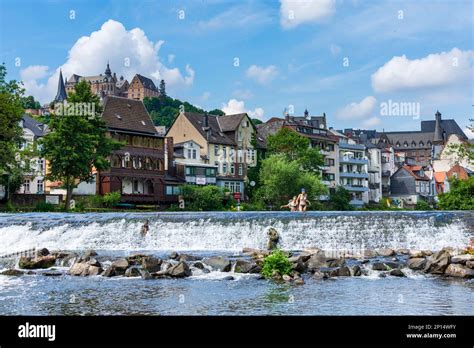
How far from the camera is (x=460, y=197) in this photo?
56.8m

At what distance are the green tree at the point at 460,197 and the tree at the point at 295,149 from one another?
2885 centimetres

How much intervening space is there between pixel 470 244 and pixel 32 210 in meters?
42.8

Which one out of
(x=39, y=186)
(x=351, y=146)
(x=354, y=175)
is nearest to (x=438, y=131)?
(x=351, y=146)

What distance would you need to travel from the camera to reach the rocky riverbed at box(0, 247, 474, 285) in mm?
25031

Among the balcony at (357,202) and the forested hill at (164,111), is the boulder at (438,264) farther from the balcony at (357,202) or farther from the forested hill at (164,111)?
the forested hill at (164,111)

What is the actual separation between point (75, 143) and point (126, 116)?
1617 centimetres

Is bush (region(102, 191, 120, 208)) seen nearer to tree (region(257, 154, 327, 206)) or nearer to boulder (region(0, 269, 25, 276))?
tree (region(257, 154, 327, 206))

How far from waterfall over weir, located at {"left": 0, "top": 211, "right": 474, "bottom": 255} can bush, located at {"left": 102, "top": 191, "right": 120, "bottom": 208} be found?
27.0 m

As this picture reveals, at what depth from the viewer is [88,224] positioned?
39719 mm

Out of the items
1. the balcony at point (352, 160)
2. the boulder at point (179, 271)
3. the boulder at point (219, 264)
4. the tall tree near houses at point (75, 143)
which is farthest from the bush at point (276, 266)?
the balcony at point (352, 160)

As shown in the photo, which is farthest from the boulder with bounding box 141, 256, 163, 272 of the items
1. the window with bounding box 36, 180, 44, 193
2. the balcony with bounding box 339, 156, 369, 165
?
the balcony with bounding box 339, 156, 369, 165
